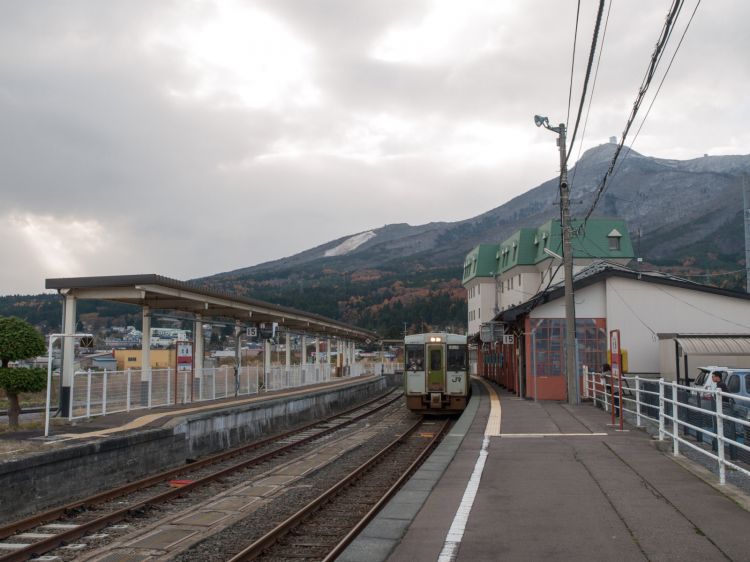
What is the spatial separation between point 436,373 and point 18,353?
43.5 feet

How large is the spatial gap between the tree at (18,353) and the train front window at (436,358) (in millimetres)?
12598

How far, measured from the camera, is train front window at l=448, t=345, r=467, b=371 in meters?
23.3

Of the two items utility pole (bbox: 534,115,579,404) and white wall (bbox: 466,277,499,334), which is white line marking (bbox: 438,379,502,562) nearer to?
utility pole (bbox: 534,115,579,404)

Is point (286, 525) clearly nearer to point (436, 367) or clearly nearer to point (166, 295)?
point (166, 295)

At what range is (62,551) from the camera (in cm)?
752

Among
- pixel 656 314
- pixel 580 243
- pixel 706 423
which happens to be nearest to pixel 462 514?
pixel 706 423

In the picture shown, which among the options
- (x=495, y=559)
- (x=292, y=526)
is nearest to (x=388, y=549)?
(x=495, y=559)

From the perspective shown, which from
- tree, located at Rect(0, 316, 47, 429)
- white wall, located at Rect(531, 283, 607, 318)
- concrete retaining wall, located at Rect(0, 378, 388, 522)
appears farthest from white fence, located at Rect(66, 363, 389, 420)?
white wall, located at Rect(531, 283, 607, 318)

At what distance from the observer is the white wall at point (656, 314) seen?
24.8 metres

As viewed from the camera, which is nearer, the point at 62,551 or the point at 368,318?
the point at 62,551

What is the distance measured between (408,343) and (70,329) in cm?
1130

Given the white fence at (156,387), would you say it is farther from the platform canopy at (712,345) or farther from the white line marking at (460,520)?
the platform canopy at (712,345)

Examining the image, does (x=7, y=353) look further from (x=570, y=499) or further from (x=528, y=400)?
(x=528, y=400)

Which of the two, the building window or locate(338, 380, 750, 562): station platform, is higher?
the building window
